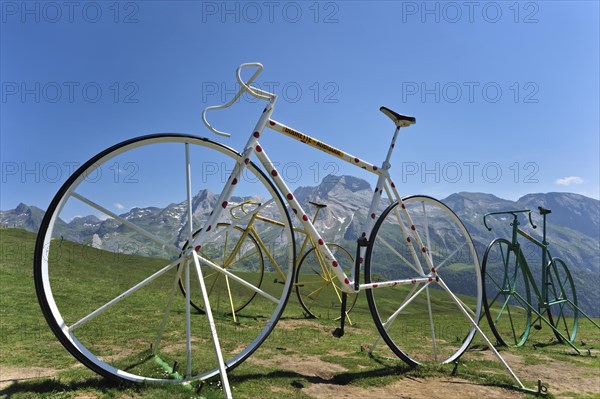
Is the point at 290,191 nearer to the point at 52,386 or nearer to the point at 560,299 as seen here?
the point at 52,386

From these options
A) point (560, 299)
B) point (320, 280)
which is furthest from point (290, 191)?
point (560, 299)

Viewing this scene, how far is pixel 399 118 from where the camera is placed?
5.82 m

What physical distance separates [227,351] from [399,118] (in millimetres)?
4400

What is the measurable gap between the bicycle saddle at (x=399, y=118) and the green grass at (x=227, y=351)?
11.8ft

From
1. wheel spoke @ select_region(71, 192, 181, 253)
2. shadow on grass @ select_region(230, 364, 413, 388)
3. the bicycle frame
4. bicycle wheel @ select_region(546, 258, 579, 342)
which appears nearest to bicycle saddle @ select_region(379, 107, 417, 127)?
the bicycle frame

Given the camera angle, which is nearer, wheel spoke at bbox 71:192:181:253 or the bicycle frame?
wheel spoke at bbox 71:192:181:253

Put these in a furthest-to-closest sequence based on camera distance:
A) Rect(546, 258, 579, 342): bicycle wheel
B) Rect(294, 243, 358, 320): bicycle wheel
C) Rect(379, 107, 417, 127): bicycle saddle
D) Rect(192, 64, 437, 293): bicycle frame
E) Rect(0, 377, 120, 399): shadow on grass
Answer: Rect(294, 243, 358, 320): bicycle wheel < Rect(546, 258, 579, 342): bicycle wheel < Rect(379, 107, 417, 127): bicycle saddle < Rect(192, 64, 437, 293): bicycle frame < Rect(0, 377, 120, 399): shadow on grass

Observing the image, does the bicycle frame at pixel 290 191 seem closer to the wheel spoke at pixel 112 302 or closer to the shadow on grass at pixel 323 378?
the wheel spoke at pixel 112 302

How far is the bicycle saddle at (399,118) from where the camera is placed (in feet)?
19.1

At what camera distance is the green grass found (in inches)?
144

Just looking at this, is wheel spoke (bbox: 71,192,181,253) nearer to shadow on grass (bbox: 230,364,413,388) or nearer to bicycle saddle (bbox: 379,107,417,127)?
shadow on grass (bbox: 230,364,413,388)

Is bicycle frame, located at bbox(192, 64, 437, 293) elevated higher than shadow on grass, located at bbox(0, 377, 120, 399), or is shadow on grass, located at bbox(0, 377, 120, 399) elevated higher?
bicycle frame, located at bbox(192, 64, 437, 293)

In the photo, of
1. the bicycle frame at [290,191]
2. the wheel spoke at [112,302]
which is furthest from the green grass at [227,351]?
the bicycle frame at [290,191]

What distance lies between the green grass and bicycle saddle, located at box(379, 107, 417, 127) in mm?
3606
